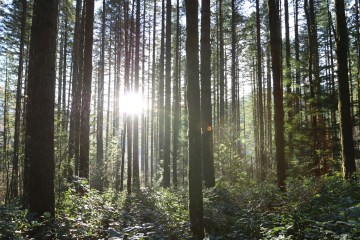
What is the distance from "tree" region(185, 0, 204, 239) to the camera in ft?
20.5

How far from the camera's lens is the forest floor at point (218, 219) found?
4598 mm

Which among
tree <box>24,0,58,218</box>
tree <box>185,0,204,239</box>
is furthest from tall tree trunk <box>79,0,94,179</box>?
tree <box>185,0,204,239</box>

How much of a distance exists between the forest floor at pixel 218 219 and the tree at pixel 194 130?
324 millimetres

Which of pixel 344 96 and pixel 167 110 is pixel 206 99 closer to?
pixel 344 96

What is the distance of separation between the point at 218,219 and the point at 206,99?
19.9 feet

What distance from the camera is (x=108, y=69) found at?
34.4 meters

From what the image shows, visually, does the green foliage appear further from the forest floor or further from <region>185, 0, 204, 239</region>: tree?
<region>185, 0, 204, 239</region>: tree

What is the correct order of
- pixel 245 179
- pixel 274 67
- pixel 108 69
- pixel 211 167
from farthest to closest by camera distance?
pixel 108 69 < pixel 245 179 < pixel 211 167 < pixel 274 67

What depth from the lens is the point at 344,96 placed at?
9914mm

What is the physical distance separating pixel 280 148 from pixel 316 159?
4.22m

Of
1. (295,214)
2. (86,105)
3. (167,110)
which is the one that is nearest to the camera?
(295,214)

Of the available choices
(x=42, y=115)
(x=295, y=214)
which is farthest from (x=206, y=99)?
(x=42, y=115)

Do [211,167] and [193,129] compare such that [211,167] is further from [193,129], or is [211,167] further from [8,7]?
[8,7]

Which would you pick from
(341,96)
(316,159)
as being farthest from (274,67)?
(316,159)
